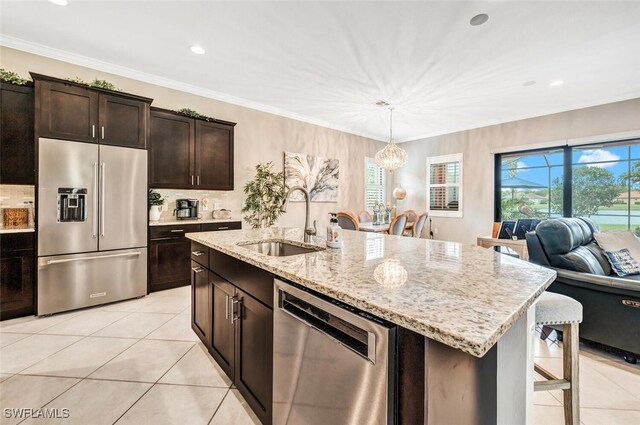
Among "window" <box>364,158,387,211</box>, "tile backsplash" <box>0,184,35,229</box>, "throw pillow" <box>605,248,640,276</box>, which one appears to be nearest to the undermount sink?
"tile backsplash" <box>0,184,35,229</box>

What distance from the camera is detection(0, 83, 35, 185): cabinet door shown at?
107 inches

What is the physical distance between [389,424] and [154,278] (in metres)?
3.53

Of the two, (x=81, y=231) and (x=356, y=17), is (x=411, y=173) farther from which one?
(x=81, y=231)

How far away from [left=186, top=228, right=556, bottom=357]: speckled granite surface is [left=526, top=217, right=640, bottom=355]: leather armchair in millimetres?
1370

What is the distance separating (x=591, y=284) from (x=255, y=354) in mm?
2658

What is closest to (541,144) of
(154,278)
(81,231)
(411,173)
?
(411,173)

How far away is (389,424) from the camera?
746 mm

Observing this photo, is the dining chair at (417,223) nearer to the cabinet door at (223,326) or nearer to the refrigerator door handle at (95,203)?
the cabinet door at (223,326)

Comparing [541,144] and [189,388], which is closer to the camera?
[189,388]

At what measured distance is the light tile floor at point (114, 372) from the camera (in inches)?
62.0

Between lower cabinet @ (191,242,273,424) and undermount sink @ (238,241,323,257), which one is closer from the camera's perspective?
lower cabinet @ (191,242,273,424)

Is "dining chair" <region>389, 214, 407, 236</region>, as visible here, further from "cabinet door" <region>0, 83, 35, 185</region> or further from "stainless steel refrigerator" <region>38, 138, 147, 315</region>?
"cabinet door" <region>0, 83, 35, 185</region>

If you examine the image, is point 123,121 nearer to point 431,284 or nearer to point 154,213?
point 154,213

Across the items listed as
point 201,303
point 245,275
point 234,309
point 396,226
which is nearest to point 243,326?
point 234,309
